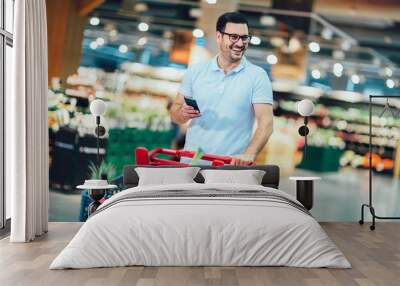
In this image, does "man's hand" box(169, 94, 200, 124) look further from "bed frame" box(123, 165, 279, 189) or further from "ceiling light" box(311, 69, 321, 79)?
"ceiling light" box(311, 69, 321, 79)

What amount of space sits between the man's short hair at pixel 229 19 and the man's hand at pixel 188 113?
1.09m

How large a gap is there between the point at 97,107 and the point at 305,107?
2545 millimetres

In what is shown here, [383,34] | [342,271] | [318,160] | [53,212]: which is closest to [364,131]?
[318,160]

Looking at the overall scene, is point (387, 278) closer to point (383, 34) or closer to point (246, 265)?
point (246, 265)

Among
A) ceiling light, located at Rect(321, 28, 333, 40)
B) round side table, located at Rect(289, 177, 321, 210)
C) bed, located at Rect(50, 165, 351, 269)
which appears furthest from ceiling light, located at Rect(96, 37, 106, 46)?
bed, located at Rect(50, 165, 351, 269)

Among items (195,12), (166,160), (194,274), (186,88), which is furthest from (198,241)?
(195,12)

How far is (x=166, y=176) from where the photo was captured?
21.5ft

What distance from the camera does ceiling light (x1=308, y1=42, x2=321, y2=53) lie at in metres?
7.72

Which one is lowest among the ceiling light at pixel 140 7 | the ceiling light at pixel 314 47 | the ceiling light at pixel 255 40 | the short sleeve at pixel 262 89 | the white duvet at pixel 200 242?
the white duvet at pixel 200 242

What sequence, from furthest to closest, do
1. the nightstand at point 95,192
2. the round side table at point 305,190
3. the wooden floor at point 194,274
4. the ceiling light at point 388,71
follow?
the ceiling light at point 388,71 → the round side table at point 305,190 → the nightstand at point 95,192 → the wooden floor at point 194,274

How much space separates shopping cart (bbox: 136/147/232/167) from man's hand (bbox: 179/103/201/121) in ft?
1.43

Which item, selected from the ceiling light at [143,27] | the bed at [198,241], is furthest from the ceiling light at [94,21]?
the bed at [198,241]

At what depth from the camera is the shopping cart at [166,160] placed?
7373 mm

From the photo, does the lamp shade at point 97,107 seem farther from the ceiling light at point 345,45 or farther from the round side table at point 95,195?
the ceiling light at point 345,45
